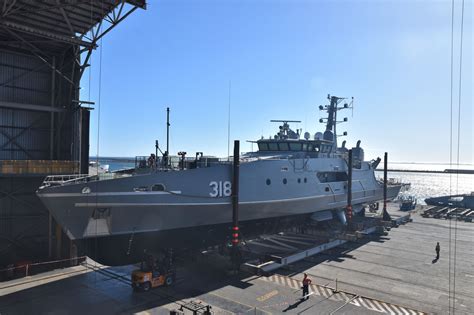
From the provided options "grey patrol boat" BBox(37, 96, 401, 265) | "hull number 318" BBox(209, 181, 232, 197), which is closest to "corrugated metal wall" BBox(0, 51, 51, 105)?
"grey patrol boat" BBox(37, 96, 401, 265)

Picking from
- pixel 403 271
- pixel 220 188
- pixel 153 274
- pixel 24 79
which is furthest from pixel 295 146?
pixel 24 79

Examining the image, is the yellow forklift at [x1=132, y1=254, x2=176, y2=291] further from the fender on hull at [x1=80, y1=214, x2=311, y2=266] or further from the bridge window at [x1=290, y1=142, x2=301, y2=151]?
the bridge window at [x1=290, y1=142, x2=301, y2=151]

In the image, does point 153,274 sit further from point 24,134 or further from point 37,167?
point 24,134

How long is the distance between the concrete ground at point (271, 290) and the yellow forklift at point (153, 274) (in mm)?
358

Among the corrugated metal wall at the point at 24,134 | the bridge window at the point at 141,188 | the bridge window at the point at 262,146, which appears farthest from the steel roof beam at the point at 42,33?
the bridge window at the point at 262,146

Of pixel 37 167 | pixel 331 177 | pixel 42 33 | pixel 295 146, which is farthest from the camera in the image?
pixel 331 177

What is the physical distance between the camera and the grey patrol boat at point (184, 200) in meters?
13.8

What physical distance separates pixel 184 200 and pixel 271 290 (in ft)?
17.9

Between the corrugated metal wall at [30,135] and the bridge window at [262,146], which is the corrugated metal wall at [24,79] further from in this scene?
the bridge window at [262,146]

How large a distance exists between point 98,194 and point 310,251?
39.3 feet

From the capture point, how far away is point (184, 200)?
615 inches

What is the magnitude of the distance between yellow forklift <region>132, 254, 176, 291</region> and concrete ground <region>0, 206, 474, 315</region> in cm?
36

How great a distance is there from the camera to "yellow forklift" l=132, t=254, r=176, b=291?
14406mm

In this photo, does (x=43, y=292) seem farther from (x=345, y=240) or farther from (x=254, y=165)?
(x=345, y=240)
